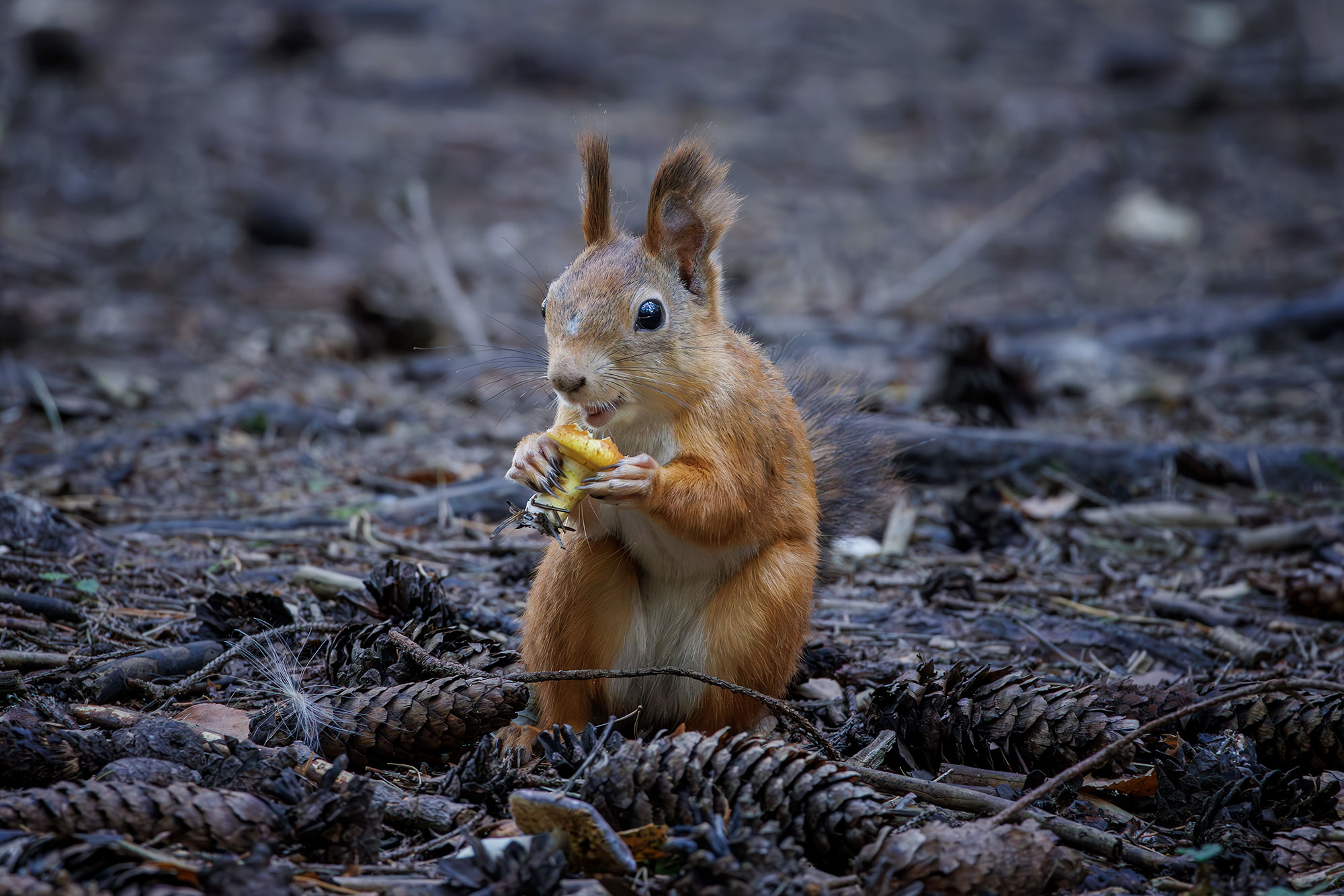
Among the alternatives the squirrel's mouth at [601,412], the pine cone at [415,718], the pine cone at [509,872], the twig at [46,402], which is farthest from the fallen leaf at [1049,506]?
the twig at [46,402]

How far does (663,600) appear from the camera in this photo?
2236 mm

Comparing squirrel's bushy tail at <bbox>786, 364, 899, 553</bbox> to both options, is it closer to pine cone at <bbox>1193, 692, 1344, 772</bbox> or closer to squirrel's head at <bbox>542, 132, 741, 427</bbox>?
squirrel's head at <bbox>542, 132, 741, 427</bbox>

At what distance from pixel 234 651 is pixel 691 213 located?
4.34 feet

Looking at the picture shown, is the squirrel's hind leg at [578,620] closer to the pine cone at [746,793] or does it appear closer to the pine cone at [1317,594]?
the pine cone at [746,793]

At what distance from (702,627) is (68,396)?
3.58m

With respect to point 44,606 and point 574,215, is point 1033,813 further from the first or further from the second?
point 574,215

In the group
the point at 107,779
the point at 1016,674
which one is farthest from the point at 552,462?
the point at 1016,674

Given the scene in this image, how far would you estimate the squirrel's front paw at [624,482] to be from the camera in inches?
76.1

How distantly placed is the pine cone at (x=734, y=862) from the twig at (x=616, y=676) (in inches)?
15.0

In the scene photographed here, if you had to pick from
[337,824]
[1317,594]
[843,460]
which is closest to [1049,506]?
[1317,594]

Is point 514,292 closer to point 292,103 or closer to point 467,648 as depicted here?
point 292,103

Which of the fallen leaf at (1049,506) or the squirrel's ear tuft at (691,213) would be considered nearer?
the squirrel's ear tuft at (691,213)

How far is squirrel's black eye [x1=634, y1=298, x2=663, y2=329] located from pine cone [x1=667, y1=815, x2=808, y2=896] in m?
1.01

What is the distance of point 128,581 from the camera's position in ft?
9.16
